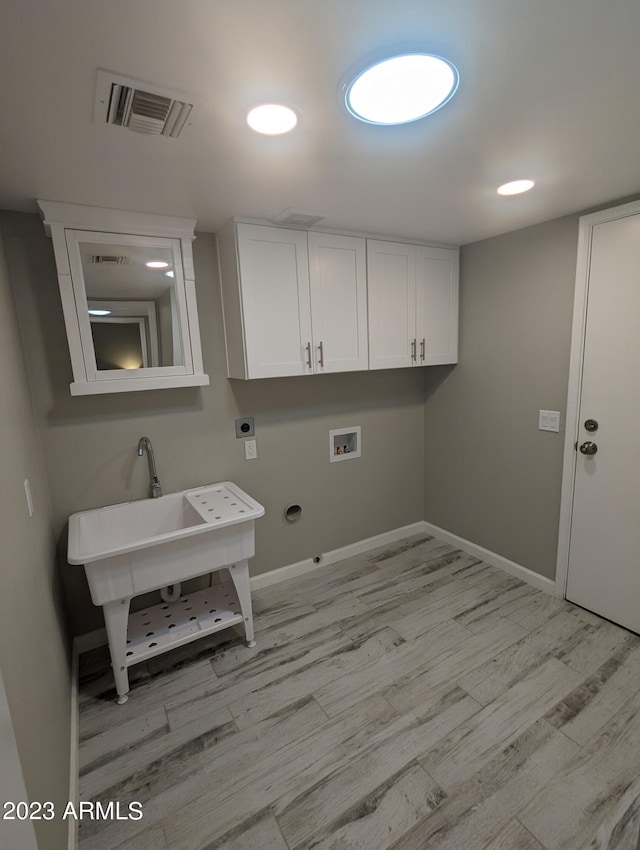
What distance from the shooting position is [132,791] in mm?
1477

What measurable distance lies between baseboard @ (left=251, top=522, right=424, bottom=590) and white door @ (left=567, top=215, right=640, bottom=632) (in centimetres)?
131

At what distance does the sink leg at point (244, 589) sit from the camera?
6.77 feet

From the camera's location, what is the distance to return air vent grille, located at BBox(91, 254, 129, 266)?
1.89 meters

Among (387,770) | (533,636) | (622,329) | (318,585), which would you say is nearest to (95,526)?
(318,585)

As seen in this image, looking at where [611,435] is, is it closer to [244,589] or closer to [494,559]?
[494,559]

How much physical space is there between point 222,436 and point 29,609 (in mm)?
1366

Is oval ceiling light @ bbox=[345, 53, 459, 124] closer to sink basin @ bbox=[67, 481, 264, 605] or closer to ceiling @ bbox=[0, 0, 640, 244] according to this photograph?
ceiling @ bbox=[0, 0, 640, 244]

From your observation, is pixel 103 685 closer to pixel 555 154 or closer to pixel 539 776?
pixel 539 776

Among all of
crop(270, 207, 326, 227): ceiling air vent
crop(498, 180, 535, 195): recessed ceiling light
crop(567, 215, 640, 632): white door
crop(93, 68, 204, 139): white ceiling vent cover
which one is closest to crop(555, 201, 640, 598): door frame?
crop(567, 215, 640, 632): white door

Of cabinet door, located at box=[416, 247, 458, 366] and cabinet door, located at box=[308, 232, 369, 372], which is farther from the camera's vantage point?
cabinet door, located at box=[416, 247, 458, 366]

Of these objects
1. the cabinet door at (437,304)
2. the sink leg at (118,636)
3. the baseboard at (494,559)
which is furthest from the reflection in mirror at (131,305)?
the baseboard at (494,559)

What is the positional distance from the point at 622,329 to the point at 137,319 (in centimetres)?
251

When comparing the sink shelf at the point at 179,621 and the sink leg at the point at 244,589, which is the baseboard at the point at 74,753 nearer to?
the sink shelf at the point at 179,621

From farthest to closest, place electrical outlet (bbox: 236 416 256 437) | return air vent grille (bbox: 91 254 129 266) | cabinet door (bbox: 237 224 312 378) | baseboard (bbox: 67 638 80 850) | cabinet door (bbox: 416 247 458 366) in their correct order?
cabinet door (bbox: 416 247 458 366), electrical outlet (bbox: 236 416 256 437), cabinet door (bbox: 237 224 312 378), return air vent grille (bbox: 91 254 129 266), baseboard (bbox: 67 638 80 850)
